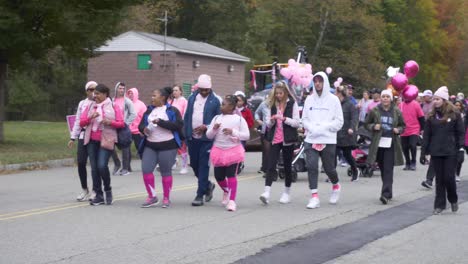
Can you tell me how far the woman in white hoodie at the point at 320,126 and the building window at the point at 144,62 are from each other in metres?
32.6

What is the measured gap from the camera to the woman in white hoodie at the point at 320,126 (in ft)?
38.9

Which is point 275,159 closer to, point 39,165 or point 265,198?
point 265,198

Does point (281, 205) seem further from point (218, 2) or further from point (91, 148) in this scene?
point (218, 2)

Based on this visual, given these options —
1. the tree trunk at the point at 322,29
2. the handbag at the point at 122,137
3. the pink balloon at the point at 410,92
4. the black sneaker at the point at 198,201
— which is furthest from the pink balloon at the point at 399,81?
the tree trunk at the point at 322,29

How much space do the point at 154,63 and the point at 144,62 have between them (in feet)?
2.48

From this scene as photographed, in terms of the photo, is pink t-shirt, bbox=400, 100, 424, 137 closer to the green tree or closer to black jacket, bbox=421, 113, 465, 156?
black jacket, bbox=421, 113, 465, 156

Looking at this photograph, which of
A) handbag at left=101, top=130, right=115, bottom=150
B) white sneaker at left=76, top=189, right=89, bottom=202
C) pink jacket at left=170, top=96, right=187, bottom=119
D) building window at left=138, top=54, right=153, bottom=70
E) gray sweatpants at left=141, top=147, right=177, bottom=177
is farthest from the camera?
building window at left=138, top=54, right=153, bottom=70

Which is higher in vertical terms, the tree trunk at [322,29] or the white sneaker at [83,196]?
the tree trunk at [322,29]

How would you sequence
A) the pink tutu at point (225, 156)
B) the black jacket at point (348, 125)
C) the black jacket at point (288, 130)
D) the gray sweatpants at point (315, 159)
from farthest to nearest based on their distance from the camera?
1. the black jacket at point (348, 125)
2. the black jacket at point (288, 130)
3. the gray sweatpants at point (315, 159)
4. the pink tutu at point (225, 156)

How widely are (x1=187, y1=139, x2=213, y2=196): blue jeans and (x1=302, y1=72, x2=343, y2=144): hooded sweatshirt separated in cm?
148

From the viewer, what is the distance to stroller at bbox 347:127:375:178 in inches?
682

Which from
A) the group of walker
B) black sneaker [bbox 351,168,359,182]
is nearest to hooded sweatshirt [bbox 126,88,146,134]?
black sneaker [bbox 351,168,359,182]

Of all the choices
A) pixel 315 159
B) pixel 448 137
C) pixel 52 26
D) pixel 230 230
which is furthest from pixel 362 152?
pixel 52 26

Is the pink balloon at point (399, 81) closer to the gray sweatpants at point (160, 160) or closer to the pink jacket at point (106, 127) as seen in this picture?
the gray sweatpants at point (160, 160)
